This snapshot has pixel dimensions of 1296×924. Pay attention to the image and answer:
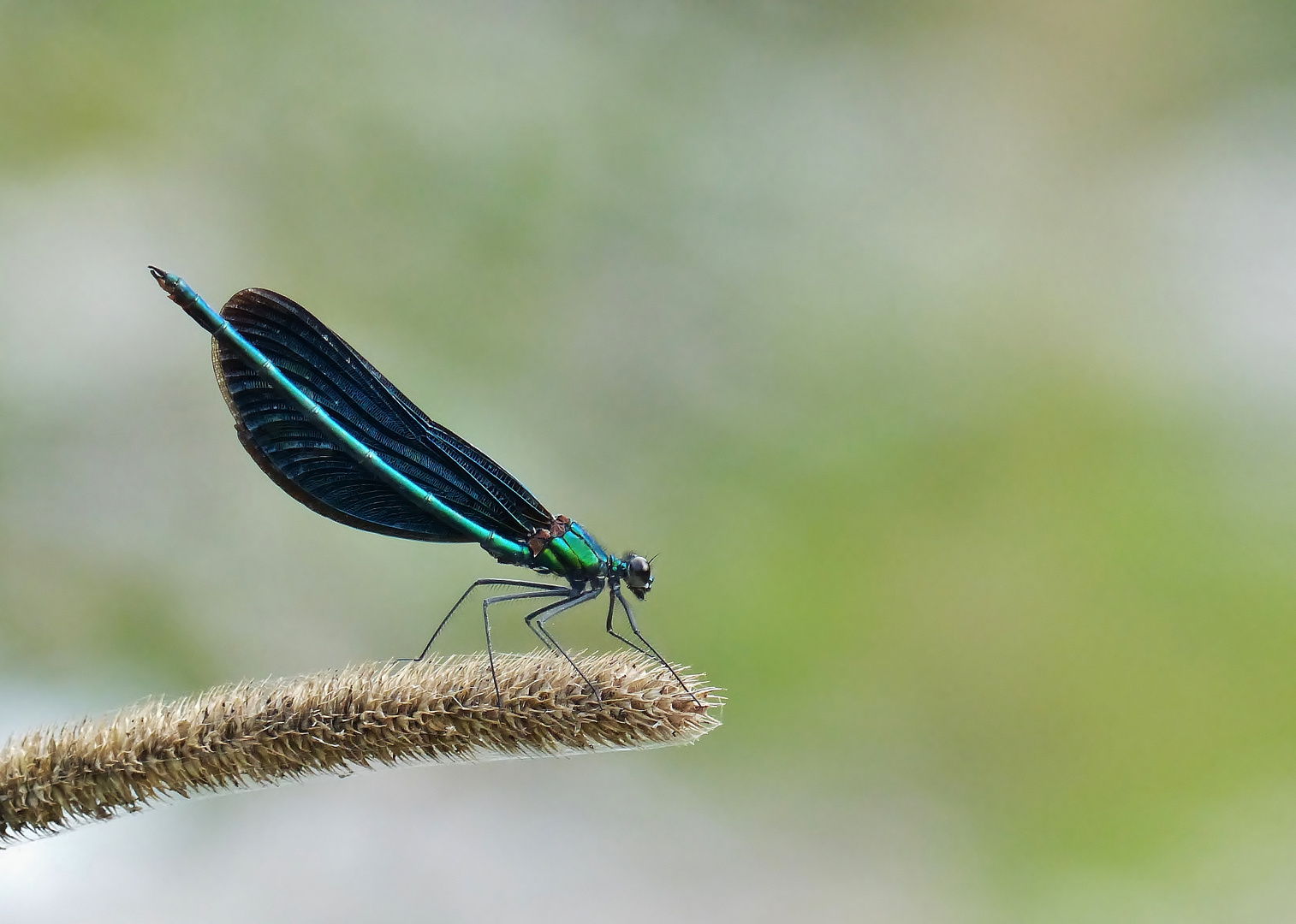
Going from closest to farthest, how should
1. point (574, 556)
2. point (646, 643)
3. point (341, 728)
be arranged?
1. point (341, 728)
2. point (646, 643)
3. point (574, 556)

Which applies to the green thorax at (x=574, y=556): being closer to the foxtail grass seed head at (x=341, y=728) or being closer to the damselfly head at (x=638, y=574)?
the damselfly head at (x=638, y=574)

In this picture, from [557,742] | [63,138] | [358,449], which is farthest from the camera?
[63,138]

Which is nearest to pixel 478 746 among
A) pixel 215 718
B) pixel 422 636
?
pixel 215 718

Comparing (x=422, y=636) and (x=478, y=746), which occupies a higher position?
(x=422, y=636)

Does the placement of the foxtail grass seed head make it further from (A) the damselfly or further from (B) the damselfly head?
(B) the damselfly head

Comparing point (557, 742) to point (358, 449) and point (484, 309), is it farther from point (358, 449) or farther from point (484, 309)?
point (484, 309)

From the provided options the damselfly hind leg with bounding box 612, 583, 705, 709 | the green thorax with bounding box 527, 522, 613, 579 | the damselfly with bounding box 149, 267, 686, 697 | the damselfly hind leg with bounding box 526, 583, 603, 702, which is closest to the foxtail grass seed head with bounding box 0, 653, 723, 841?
the damselfly hind leg with bounding box 612, 583, 705, 709

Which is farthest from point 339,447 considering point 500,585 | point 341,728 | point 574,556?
point 341,728

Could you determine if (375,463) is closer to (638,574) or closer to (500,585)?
(500,585)

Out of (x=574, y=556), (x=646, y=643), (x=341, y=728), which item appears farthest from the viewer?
(x=574, y=556)
